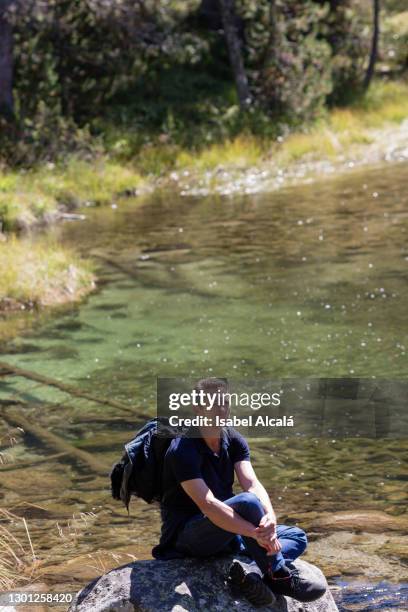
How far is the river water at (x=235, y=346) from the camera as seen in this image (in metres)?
9.27

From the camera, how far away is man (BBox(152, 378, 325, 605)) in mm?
6840

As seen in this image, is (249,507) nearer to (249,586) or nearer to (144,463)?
(249,586)

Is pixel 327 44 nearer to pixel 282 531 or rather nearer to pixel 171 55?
pixel 171 55

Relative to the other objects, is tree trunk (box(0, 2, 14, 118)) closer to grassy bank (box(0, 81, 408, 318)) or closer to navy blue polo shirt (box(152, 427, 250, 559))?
grassy bank (box(0, 81, 408, 318))

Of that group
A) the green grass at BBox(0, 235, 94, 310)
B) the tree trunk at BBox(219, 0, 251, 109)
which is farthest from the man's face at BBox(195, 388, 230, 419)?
the tree trunk at BBox(219, 0, 251, 109)

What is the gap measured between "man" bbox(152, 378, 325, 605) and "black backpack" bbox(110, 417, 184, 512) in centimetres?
8

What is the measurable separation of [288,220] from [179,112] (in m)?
11.7

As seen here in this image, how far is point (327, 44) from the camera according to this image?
39156 millimetres

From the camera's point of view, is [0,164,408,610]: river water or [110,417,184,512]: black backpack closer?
[110,417,184,512]: black backpack

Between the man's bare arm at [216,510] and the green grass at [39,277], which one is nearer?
the man's bare arm at [216,510]

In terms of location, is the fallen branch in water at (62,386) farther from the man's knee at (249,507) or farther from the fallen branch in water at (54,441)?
the man's knee at (249,507)

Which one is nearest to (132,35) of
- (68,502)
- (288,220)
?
(288,220)

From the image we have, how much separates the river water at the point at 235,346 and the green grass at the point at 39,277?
19.4 inches

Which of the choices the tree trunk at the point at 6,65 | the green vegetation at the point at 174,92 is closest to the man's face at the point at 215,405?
the green vegetation at the point at 174,92
